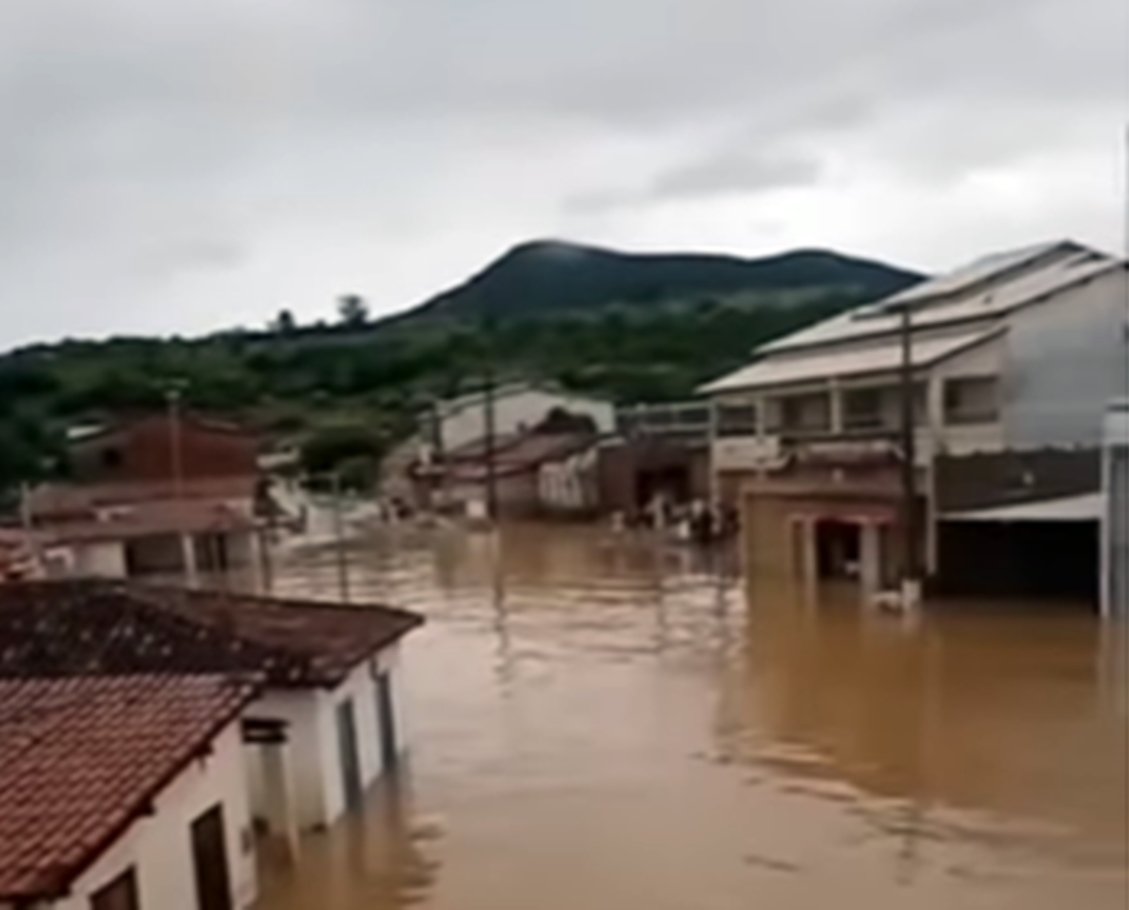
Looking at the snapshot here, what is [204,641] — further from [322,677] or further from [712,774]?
[712,774]

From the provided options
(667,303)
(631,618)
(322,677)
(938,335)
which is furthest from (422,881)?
(667,303)

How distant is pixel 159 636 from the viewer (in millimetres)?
15430

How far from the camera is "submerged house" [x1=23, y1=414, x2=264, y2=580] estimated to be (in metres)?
44.5

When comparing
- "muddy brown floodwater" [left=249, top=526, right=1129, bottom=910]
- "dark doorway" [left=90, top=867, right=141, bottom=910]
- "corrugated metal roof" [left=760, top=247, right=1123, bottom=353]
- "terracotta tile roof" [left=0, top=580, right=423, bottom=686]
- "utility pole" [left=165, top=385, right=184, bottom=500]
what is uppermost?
"corrugated metal roof" [left=760, top=247, right=1123, bottom=353]

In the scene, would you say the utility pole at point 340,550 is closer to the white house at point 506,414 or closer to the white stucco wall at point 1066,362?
the white house at point 506,414

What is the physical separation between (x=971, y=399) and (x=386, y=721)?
17414 mm

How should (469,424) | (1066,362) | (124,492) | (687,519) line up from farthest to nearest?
(469,424) → (124,492) → (687,519) → (1066,362)

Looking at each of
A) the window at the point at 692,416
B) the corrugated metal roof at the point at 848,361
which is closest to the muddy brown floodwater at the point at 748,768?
the corrugated metal roof at the point at 848,361

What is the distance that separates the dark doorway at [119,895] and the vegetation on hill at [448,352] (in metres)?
54.8

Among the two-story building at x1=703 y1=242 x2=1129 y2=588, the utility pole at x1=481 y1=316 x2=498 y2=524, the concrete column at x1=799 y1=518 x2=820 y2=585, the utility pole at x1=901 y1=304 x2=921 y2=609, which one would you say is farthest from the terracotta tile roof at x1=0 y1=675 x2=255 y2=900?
the utility pole at x1=481 y1=316 x2=498 y2=524

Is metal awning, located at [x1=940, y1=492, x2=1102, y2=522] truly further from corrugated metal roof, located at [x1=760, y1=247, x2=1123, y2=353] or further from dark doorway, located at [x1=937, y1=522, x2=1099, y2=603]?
corrugated metal roof, located at [x1=760, y1=247, x2=1123, y2=353]

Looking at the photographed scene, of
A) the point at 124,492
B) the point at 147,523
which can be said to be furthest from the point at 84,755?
the point at 124,492

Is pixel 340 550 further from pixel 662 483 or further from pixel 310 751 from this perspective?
pixel 310 751

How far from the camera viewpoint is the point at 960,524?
99.4 ft
